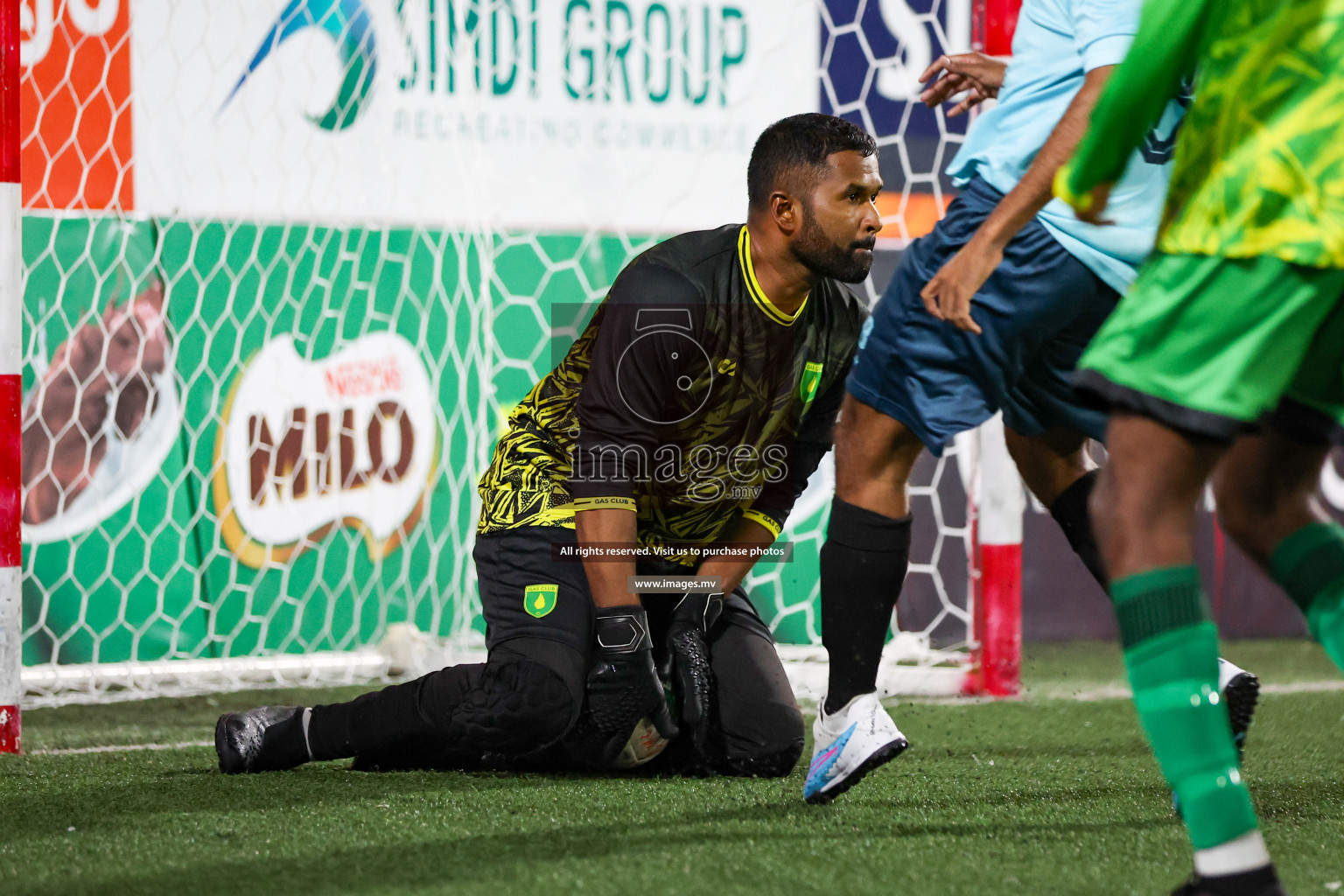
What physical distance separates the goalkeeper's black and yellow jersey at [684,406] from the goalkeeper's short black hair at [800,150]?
92mm

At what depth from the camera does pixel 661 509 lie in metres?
2.34

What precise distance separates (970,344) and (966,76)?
60 centimetres

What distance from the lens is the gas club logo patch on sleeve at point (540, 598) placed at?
2.15 metres

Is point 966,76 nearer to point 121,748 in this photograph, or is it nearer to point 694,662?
point 694,662

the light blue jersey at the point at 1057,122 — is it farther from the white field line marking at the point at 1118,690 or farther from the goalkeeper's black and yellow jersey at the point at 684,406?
the white field line marking at the point at 1118,690

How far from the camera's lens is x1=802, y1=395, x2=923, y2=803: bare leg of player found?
182 centimetres

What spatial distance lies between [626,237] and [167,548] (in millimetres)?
1489

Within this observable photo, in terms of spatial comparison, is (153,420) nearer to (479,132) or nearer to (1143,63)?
(479,132)

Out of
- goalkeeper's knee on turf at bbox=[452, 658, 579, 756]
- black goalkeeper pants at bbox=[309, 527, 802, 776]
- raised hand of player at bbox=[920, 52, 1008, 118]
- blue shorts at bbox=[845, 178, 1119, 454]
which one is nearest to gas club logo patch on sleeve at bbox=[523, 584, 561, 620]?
black goalkeeper pants at bbox=[309, 527, 802, 776]

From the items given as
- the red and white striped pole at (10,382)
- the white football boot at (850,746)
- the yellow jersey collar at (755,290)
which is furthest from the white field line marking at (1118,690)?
the red and white striped pole at (10,382)

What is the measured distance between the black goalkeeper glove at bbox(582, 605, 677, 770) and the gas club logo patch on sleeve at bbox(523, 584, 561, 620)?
0.10 m

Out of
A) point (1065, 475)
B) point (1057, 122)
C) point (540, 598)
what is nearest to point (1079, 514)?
point (1065, 475)

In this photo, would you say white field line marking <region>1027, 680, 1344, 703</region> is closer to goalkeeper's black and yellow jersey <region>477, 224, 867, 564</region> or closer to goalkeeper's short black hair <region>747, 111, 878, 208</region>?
goalkeeper's black and yellow jersey <region>477, 224, 867, 564</region>

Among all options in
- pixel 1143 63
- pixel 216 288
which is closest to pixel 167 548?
pixel 216 288
